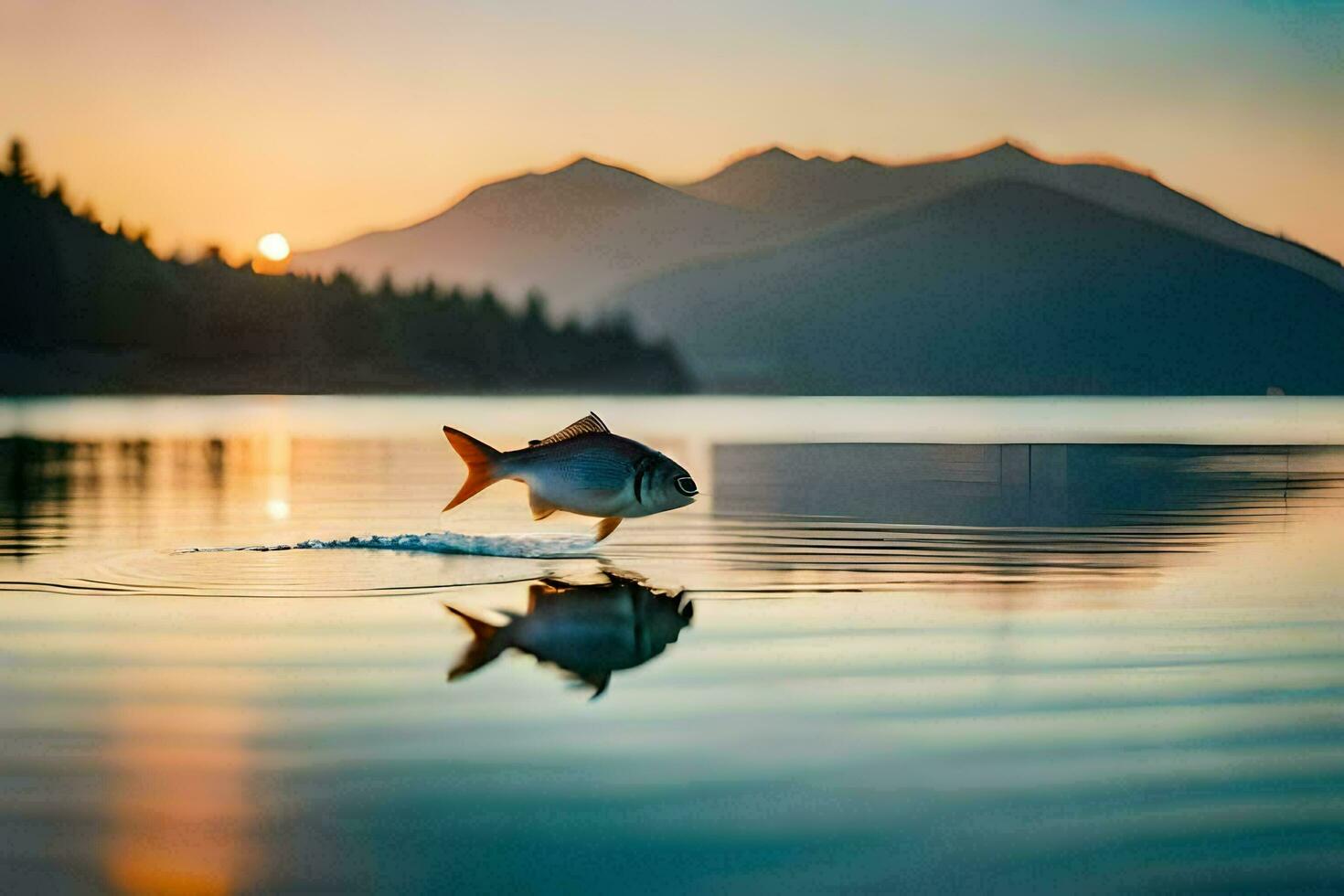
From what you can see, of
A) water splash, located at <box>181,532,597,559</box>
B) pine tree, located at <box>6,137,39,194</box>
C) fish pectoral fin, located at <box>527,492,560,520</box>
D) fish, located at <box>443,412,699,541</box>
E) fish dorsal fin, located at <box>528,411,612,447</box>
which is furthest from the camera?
pine tree, located at <box>6,137,39,194</box>

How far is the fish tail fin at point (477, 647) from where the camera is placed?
770 centimetres

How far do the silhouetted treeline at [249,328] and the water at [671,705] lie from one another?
114 m

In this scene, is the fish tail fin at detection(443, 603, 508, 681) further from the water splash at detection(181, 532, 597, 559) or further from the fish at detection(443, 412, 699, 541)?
the water splash at detection(181, 532, 597, 559)

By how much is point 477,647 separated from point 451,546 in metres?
4.64

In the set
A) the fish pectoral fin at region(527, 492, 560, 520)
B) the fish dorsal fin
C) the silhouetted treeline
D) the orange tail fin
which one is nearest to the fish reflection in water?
the fish pectoral fin at region(527, 492, 560, 520)

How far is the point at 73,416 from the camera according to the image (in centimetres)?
4941

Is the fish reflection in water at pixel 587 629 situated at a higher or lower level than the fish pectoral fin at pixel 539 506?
lower

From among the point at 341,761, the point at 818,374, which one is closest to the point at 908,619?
the point at 341,761

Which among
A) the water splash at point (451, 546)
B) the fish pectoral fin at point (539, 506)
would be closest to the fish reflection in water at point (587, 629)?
the fish pectoral fin at point (539, 506)

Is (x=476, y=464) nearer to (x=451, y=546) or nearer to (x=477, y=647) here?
(x=451, y=546)

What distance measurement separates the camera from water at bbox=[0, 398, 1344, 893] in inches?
192

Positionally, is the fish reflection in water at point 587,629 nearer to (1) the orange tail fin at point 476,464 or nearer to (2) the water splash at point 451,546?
(1) the orange tail fin at point 476,464

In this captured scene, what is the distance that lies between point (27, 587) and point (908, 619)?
18.0 feet

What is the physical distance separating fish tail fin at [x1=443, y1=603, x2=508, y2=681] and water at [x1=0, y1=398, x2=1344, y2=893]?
0.03 m
